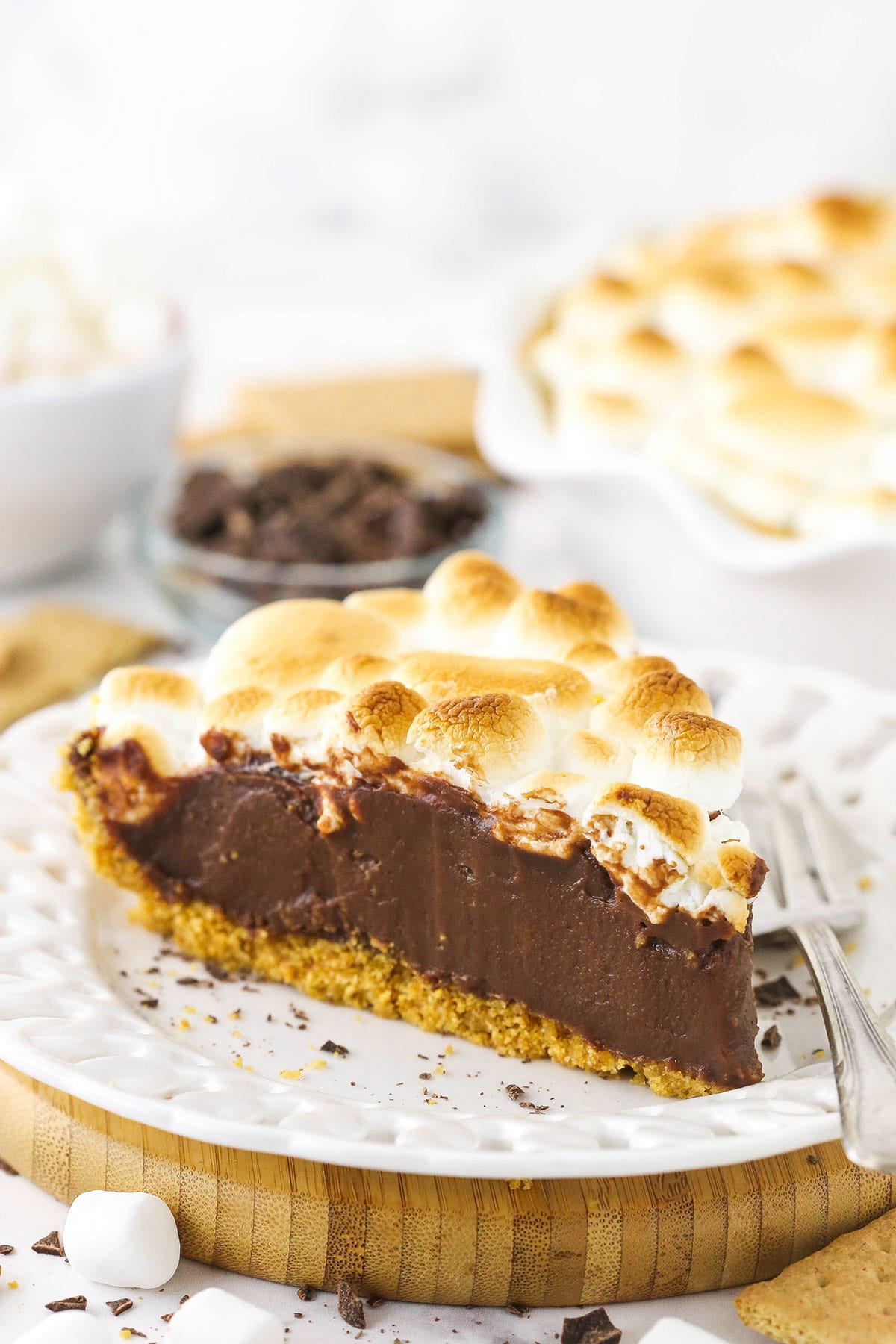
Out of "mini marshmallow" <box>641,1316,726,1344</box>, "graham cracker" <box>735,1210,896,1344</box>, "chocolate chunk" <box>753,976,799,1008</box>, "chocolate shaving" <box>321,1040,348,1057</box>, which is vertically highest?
"mini marshmallow" <box>641,1316,726,1344</box>

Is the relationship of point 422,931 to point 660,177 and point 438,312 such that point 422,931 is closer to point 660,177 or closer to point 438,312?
point 438,312

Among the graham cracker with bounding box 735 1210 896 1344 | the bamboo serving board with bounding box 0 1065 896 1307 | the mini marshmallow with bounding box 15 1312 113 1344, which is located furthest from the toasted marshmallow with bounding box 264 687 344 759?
the graham cracker with bounding box 735 1210 896 1344

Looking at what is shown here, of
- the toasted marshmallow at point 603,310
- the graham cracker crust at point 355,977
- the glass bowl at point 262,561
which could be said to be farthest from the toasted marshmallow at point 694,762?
the toasted marshmallow at point 603,310

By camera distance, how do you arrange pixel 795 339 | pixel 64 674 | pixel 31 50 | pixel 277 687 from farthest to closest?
pixel 31 50 < pixel 795 339 < pixel 64 674 < pixel 277 687

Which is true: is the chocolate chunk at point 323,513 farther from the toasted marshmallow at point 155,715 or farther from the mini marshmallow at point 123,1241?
the mini marshmallow at point 123,1241

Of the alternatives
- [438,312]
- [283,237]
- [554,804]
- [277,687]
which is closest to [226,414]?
[438,312]

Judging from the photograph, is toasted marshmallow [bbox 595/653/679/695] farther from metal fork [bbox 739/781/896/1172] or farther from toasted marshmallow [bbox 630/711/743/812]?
metal fork [bbox 739/781/896/1172]
